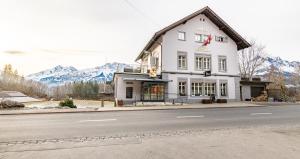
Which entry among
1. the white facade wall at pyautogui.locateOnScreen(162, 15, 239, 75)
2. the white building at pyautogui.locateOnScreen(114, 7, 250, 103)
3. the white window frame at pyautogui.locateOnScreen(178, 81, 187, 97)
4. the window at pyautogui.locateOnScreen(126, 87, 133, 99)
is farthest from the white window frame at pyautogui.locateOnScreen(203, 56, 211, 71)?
the window at pyautogui.locateOnScreen(126, 87, 133, 99)

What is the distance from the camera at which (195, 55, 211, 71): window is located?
3159 cm

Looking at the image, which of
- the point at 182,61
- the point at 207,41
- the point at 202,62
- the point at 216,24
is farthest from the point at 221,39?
the point at 182,61

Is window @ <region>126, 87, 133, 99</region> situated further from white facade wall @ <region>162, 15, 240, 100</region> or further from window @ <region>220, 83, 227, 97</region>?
window @ <region>220, 83, 227, 97</region>

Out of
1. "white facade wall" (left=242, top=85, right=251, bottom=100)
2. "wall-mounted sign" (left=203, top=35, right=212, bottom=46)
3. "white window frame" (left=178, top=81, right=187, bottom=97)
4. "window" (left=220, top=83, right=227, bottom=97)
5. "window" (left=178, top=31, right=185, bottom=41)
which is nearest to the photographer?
"white window frame" (left=178, top=81, right=187, bottom=97)

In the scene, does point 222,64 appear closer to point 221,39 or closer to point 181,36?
point 221,39

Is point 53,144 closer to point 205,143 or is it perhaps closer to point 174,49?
point 205,143

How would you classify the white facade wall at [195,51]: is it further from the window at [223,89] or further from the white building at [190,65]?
the window at [223,89]

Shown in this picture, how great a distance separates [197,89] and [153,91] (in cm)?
623

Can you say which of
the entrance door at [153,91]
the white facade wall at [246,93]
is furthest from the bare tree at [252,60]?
the entrance door at [153,91]

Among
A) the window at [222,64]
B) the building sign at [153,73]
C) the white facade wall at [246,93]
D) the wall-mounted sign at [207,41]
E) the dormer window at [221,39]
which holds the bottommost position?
the white facade wall at [246,93]

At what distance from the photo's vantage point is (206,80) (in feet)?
104

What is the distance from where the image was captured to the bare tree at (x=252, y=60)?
49062 mm

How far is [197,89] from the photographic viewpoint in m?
31.2

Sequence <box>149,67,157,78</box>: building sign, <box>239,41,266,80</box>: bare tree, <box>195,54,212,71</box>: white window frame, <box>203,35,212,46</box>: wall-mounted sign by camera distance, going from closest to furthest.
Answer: <box>149,67,157,78</box>: building sign
<box>203,35,212,46</box>: wall-mounted sign
<box>195,54,212,71</box>: white window frame
<box>239,41,266,80</box>: bare tree
